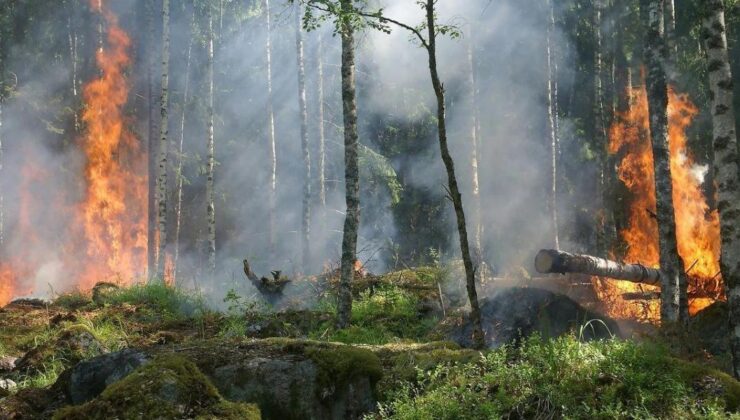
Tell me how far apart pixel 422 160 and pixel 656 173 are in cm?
1790

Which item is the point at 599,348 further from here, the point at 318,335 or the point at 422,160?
the point at 422,160

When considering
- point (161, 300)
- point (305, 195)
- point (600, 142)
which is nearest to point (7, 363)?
point (161, 300)

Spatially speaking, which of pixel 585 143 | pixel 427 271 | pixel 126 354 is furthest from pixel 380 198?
pixel 126 354

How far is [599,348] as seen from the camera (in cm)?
498

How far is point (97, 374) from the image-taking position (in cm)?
530

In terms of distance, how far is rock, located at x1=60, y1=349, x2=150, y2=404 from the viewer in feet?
17.2

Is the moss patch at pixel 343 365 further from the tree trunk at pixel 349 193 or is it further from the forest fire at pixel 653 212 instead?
the forest fire at pixel 653 212

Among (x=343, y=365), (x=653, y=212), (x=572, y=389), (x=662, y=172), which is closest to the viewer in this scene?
(x=572, y=389)

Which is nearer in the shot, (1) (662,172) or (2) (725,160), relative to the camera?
(2) (725,160)

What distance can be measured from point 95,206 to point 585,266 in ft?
69.2

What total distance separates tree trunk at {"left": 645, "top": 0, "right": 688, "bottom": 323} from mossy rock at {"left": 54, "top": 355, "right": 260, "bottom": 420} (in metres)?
8.11

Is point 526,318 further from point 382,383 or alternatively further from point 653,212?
point 653,212

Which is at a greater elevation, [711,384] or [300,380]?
[300,380]

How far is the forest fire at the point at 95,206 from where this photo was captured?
1021 inches
